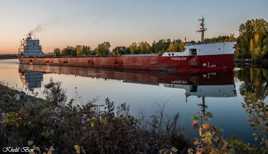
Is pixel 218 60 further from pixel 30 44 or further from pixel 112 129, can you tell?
pixel 30 44

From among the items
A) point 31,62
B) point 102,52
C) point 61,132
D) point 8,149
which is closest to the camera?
point 8,149

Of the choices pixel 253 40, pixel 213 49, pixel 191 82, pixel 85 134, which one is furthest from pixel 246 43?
pixel 85 134

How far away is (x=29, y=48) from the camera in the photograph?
9094cm

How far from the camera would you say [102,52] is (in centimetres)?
8819

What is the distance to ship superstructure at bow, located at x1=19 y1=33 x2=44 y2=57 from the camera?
90.2 meters

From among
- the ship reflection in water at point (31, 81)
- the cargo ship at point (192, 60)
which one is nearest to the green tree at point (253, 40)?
the cargo ship at point (192, 60)

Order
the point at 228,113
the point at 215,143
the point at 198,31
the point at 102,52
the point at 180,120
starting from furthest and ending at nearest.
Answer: the point at 102,52
the point at 198,31
the point at 228,113
the point at 180,120
the point at 215,143

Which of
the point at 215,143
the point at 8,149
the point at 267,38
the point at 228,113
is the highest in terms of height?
the point at 267,38

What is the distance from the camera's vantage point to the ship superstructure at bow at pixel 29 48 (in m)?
90.2

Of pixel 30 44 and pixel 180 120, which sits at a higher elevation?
pixel 30 44

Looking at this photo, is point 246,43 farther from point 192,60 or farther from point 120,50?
point 120,50

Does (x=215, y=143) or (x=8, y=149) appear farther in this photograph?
(x=8, y=149)

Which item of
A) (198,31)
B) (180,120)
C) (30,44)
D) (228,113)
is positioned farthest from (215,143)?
(30,44)

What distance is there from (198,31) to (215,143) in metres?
40.2
